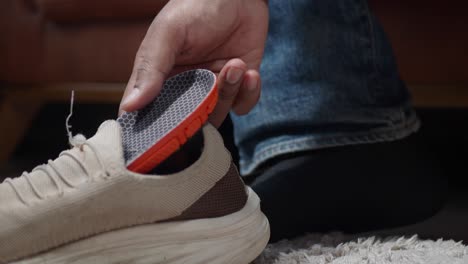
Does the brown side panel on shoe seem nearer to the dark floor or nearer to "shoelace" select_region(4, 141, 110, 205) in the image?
"shoelace" select_region(4, 141, 110, 205)

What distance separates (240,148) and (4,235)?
13.5 inches

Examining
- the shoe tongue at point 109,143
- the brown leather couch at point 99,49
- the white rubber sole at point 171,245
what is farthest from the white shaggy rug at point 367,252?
the brown leather couch at point 99,49

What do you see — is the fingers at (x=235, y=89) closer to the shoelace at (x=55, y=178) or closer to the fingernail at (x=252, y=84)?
the fingernail at (x=252, y=84)

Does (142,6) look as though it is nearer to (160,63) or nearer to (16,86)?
(16,86)

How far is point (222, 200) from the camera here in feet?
1.48

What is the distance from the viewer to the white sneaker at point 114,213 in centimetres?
41

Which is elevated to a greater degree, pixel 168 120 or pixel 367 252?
pixel 168 120

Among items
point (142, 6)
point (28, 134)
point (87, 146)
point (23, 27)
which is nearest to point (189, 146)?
point (87, 146)

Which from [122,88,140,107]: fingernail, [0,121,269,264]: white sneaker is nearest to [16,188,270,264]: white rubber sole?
[0,121,269,264]: white sneaker

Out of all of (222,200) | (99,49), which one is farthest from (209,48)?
(99,49)

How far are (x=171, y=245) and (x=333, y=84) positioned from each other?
0.93 feet

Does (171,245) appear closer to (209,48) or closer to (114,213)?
(114,213)

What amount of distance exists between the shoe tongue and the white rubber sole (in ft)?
0.18

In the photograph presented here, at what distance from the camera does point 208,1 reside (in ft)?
1.83
